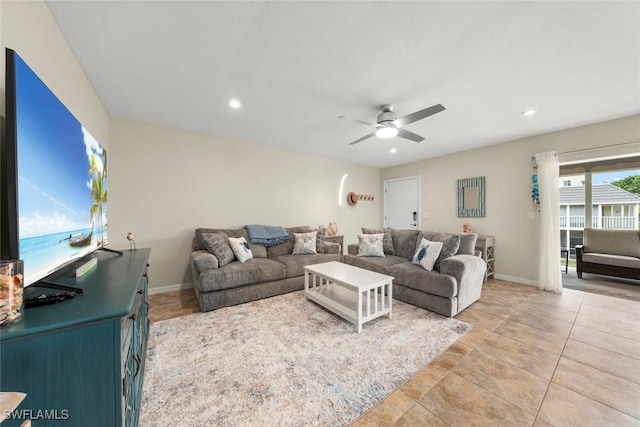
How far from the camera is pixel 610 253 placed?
393cm

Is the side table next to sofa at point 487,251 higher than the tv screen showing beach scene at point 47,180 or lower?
lower

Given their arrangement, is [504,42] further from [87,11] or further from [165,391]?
[165,391]

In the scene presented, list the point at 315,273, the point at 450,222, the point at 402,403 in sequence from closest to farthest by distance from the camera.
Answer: the point at 402,403, the point at 315,273, the point at 450,222

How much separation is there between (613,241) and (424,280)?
402 centimetres

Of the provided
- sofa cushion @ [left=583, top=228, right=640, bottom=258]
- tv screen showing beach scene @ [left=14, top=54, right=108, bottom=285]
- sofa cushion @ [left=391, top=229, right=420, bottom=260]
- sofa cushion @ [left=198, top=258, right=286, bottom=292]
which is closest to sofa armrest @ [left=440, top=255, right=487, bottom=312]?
sofa cushion @ [left=391, top=229, right=420, bottom=260]

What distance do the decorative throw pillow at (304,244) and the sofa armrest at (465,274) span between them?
2.01 meters

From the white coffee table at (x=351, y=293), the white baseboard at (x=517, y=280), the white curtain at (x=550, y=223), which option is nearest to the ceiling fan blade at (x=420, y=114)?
the white coffee table at (x=351, y=293)

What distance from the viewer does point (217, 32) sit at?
1636 mm

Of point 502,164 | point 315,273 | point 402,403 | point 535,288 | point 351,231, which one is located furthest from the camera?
point 351,231

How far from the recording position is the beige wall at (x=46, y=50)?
1138 mm

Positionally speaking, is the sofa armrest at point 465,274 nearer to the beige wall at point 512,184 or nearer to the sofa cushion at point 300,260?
the beige wall at point 512,184

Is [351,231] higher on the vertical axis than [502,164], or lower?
lower

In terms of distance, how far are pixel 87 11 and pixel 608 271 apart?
708cm

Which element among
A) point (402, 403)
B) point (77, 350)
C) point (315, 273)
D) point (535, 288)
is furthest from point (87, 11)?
point (535, 288)
